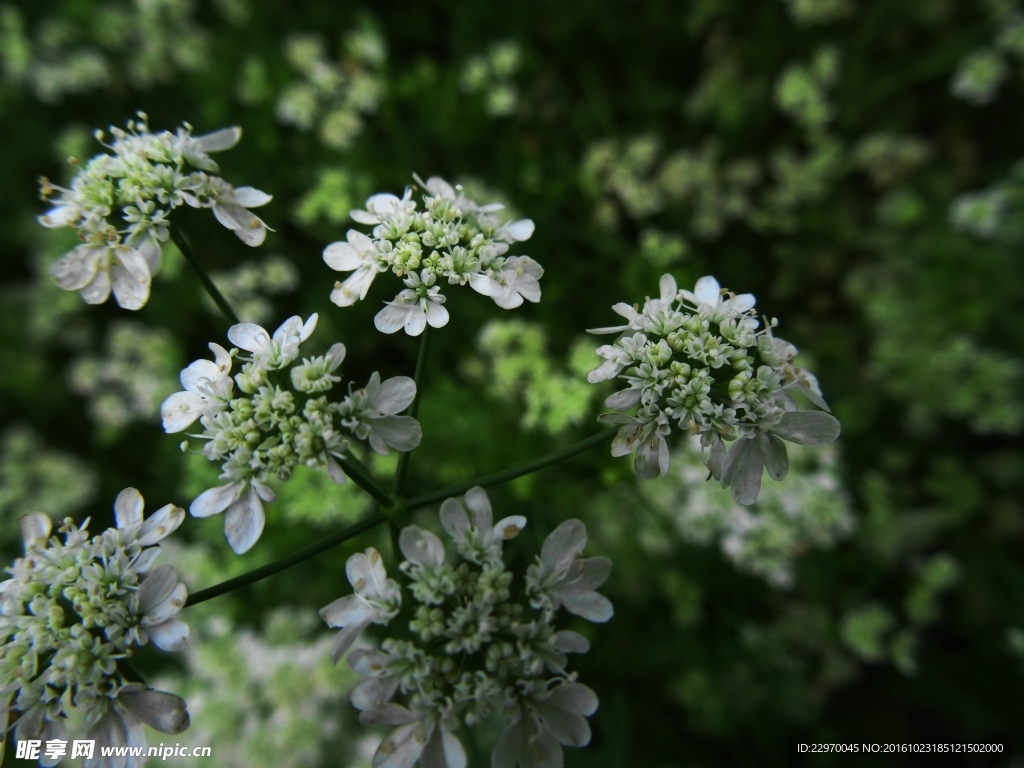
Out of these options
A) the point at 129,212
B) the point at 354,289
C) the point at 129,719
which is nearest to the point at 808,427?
the point at 354,289

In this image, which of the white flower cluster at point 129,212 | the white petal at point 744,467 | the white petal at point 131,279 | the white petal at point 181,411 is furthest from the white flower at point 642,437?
the white petal at point 131,279

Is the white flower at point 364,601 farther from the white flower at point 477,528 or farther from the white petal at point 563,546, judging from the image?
the white petal at point 563,546

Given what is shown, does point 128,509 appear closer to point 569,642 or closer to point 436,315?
point 436,315

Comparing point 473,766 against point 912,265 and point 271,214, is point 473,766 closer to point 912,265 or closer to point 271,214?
point 271,214

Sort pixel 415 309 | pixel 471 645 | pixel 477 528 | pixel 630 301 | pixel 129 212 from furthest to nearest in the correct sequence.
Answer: pixel 630 301, pixel 129 212, pixel 415 309, pixel 477 528, pixel 471 645

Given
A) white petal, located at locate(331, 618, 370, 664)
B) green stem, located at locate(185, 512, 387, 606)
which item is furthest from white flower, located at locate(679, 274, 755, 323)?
white petal, located at locate(331, 618, 370, 664)

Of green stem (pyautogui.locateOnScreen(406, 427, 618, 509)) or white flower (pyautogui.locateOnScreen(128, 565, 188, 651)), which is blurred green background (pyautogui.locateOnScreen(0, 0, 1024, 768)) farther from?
white flower (pyautogui.locateOnScreen(128, 565, 188, 651))

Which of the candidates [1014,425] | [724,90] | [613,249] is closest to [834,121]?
[724,90]
